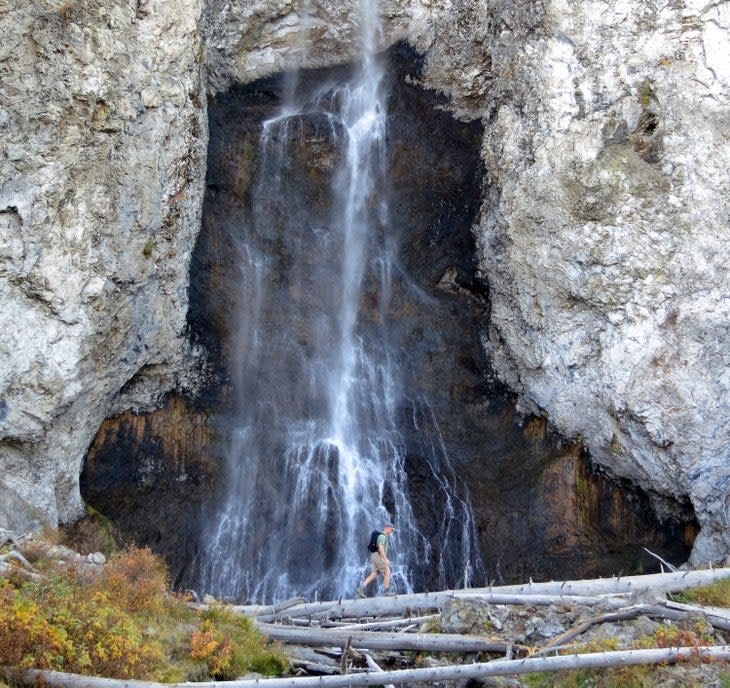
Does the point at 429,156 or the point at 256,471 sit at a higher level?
the point at 429,156

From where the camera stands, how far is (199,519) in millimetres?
16344

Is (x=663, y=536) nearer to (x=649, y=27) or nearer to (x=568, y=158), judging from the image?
(x=568, y=158)

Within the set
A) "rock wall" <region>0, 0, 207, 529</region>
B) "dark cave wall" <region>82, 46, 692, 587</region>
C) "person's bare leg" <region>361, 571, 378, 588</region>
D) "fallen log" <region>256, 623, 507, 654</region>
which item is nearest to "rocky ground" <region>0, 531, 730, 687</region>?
"fallen log" <region>256, 623, 507, 654</region>

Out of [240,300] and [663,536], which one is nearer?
[663,536]

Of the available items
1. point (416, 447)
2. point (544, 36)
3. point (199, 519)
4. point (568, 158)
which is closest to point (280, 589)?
point (199, 519)

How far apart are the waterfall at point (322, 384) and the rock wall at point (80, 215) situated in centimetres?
261

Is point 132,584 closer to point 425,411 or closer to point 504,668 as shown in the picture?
point 504,668

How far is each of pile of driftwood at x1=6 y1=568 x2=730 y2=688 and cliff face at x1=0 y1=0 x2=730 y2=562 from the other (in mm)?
5489

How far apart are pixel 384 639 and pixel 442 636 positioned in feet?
2.23

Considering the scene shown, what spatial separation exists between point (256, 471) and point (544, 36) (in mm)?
11637

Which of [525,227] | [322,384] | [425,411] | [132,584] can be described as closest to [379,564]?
[132,584]

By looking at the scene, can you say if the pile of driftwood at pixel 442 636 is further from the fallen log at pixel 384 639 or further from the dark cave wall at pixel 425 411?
the dark cave wall at pixel 425 411

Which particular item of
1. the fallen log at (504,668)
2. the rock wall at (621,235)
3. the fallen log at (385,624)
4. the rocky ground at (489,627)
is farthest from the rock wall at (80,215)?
the fallen log at (504,668)

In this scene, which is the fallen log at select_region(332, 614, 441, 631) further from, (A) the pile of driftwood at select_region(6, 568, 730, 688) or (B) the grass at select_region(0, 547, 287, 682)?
(B) the grass at select_region(0, 547, 287, 682)
